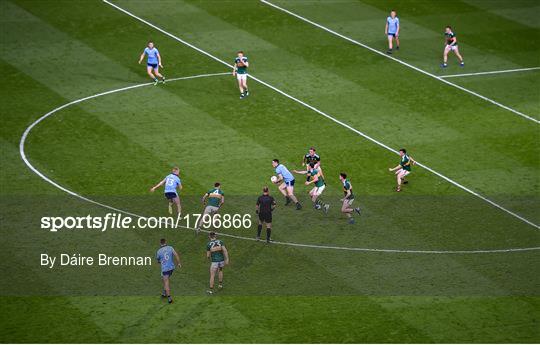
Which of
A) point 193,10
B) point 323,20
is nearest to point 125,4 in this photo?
point 193,10

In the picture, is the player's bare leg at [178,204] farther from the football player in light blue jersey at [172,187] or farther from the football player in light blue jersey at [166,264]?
the football player in light blue jersey at [166,264]

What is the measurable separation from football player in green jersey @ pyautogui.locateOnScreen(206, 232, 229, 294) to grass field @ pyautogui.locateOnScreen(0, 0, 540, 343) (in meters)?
0.47

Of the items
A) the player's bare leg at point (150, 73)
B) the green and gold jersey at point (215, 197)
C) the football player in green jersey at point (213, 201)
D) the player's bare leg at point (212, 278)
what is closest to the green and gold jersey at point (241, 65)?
the player's bare leg at point (150, 73)

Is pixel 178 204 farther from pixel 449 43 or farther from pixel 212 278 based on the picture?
pixel 449 43

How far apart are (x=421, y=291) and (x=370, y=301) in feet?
5.24

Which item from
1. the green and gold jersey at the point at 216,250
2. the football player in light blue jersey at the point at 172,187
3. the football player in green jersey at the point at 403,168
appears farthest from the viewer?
the football player in green jersey at the point at 403,168

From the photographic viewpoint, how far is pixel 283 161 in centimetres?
3556

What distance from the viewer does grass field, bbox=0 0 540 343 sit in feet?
85.9

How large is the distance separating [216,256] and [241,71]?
1475 cm

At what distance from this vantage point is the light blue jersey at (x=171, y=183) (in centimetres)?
3153

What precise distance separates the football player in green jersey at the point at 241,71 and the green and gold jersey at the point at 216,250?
14.4 m

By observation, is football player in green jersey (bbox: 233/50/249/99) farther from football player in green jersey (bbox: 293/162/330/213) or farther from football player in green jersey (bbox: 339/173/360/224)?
football player in green jersey (bbox: 339/173/360/224)

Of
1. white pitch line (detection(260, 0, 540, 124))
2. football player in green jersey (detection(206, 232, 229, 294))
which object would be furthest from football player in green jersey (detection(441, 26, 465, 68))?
football player in green jersey (detection(206, 232, 229, 294))

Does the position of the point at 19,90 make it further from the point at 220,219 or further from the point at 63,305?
the point at 63,305
